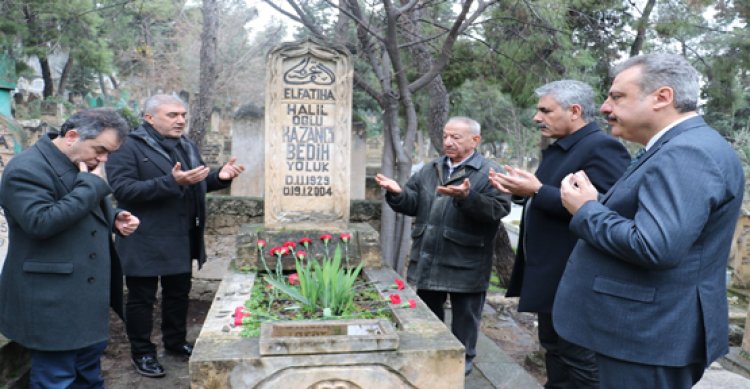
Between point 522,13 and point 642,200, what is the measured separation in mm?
4032

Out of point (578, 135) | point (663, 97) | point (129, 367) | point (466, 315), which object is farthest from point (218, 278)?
point (663, 97)

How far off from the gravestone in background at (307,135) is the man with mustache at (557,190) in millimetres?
1519

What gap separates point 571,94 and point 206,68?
5576mm

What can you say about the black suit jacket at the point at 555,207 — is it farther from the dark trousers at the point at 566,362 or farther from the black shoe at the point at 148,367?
the black shoe at the point at 148,367

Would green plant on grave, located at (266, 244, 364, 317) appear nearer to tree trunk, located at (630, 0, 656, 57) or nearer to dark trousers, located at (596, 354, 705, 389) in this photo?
dark trousers, located at (596, 354, 705, 389)

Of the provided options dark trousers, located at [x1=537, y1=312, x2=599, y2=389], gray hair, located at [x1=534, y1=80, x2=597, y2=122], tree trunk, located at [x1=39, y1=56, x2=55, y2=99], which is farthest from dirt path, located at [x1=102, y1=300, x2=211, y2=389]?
tree trunk, located at [x1=39, y1=56, x2=55, y2=99]

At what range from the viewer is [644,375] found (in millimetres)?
1914

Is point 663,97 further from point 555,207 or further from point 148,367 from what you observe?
point 148,367

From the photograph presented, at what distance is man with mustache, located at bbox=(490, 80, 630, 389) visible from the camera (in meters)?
2.74

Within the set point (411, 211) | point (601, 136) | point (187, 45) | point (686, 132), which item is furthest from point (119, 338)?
point (187, 45)

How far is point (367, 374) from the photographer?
7.88 feet

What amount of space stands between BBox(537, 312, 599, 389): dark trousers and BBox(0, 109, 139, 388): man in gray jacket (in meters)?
2.19

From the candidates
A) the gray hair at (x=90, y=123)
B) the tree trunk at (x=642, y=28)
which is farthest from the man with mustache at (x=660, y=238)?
the tree trunk at (x=642, y=28)

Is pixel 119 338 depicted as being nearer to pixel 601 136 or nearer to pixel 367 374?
pixel 367 374
